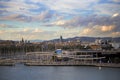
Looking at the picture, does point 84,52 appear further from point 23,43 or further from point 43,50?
point 23,43

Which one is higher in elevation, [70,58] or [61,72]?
[70,58]

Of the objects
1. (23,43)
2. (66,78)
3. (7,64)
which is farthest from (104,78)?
(7,64)

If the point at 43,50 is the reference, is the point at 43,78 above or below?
below

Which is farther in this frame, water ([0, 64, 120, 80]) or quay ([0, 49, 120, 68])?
quay ([0, 49, 120, 68])

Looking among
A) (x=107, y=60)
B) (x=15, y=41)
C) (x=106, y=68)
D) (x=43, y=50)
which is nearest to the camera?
A: (x=15, y=41)

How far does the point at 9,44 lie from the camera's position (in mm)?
7242

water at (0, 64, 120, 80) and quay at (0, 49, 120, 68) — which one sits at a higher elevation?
quay at (0, 49, 120, 68)

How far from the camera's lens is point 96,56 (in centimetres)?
850

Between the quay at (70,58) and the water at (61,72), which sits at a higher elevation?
the quay at (70,58)

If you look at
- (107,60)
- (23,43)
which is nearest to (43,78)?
(23,43)

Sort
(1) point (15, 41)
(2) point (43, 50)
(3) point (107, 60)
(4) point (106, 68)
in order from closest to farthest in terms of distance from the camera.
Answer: (1) point (15, 41)
(2) point (43, 50)
(3) point (107, 60)
(4) point (106, 68)

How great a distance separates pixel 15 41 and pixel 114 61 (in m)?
2.69

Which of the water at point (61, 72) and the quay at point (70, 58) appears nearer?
the water at point (61, 72)

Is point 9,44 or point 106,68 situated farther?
point 106,68
